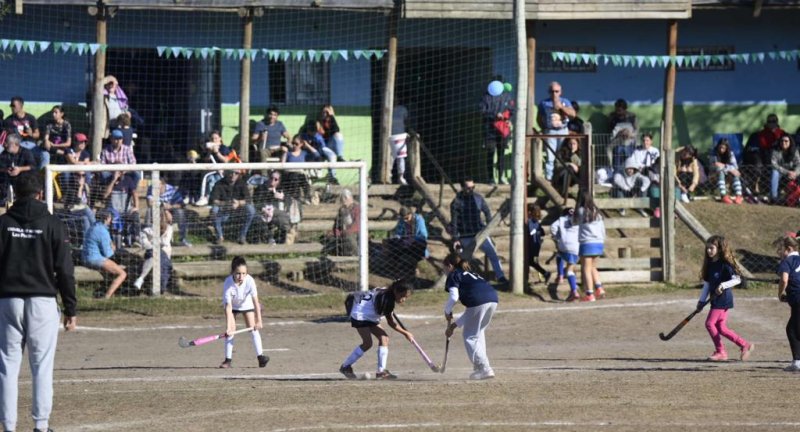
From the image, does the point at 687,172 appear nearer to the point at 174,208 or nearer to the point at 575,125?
the point at 575,125

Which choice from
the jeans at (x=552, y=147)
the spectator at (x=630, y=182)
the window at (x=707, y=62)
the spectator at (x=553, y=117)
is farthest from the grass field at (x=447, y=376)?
the window at (x=707, y=62)

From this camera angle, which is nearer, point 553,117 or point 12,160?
point 12,160

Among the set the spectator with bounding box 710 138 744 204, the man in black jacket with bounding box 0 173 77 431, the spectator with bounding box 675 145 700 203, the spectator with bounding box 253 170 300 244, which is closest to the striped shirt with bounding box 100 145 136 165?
the spectator with bounding box 253 170 300 244

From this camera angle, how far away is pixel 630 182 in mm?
22859

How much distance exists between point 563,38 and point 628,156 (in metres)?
3.60

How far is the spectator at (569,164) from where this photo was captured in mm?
22259

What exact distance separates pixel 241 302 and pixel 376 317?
2019 mm

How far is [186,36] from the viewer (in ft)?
77.1

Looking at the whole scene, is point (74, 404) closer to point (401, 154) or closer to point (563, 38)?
point (401, 154)

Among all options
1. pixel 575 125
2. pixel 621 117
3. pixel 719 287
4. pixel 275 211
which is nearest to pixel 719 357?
pixel 719 287

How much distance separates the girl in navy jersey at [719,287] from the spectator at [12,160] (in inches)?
428

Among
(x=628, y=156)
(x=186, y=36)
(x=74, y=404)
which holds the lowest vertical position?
(x=74, y=404)

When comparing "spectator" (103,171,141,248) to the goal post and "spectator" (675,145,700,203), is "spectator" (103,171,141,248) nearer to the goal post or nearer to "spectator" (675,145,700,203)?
the goal post

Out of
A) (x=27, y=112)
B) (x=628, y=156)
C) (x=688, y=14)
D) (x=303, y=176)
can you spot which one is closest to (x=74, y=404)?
(x=303, y=176)
